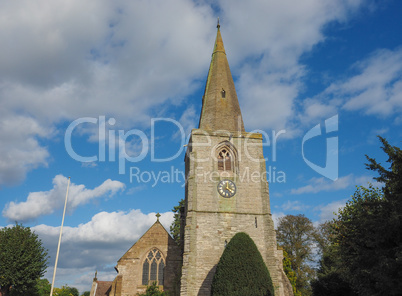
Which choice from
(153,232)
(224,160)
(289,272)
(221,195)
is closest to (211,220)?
(221,195)

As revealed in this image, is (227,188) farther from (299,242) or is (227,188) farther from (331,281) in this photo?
(299,242)

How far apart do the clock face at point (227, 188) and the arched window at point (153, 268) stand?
6.86m

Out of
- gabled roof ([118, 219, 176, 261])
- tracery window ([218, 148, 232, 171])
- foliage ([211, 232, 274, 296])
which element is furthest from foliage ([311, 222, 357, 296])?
gabled roof ([118, 219, 176, 261])

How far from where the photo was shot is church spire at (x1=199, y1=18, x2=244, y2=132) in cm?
2684

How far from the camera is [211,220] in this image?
22469 millimetres

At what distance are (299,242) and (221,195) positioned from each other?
76.5ft

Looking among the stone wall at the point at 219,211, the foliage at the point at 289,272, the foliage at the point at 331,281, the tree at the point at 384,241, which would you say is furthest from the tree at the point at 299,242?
the tree at the point at 384,241

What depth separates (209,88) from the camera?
1148 inches

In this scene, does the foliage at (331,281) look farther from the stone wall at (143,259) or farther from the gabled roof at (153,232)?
the gabled roof at (153,232)

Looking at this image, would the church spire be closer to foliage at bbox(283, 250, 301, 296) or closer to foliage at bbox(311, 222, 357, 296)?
foliage at bbox(311, 222, 357, 296)

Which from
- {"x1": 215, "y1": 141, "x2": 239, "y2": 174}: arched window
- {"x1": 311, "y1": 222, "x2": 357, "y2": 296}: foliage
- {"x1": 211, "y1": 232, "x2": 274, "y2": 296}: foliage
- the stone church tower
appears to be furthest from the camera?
{"x1": 311, "y1": 222, "x2": 357, "y2": 296}: foliage

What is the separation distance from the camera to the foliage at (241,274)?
17984 mm

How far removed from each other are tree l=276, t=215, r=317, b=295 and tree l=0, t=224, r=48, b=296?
28.4 m

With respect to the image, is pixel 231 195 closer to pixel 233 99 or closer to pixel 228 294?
pixel 228 294
